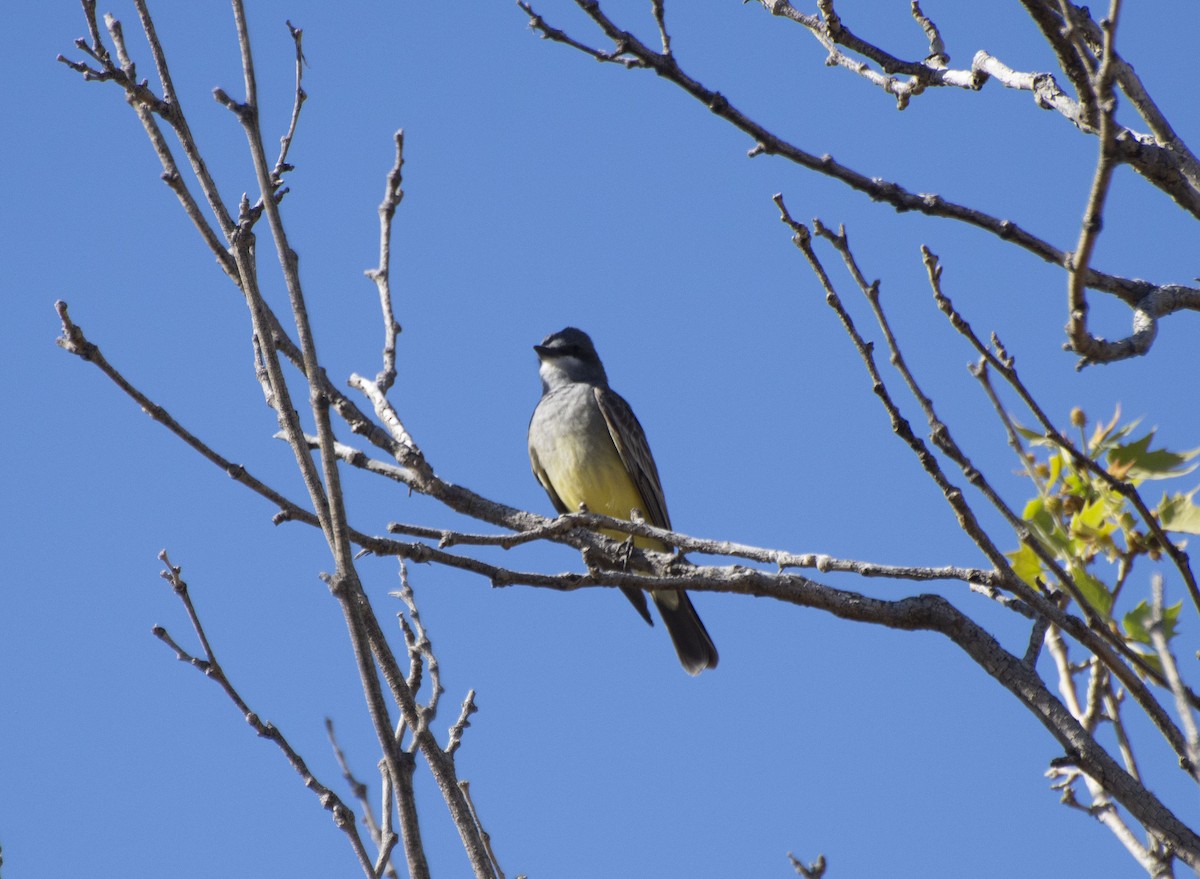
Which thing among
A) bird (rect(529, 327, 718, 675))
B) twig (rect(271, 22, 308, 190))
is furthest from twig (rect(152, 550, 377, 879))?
bird (rect(529, 327, 718, 675))

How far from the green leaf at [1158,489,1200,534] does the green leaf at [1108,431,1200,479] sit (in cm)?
6

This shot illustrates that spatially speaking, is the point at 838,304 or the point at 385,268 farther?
the point at 385,268

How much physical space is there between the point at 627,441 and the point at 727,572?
5934 millimetres

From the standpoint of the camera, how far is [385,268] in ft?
15.5

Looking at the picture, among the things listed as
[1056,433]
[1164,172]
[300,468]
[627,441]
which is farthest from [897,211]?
[627,441]

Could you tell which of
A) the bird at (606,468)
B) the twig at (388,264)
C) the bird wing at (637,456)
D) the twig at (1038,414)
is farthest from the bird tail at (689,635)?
the twig at (1038,414)

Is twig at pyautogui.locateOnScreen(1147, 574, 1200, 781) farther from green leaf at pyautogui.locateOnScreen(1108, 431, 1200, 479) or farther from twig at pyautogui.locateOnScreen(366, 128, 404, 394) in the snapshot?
twig at pyautogui.locateOnScreen(366, 128, 404, 394)

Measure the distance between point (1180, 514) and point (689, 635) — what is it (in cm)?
591

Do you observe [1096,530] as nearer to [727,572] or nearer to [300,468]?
[727,572]

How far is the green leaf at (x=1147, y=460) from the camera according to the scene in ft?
10.2

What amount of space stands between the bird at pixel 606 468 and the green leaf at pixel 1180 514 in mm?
5754

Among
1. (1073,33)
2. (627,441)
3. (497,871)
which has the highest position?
(627,441)

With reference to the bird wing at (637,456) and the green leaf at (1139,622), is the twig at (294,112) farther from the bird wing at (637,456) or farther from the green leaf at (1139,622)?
the bird wing at (637,456)

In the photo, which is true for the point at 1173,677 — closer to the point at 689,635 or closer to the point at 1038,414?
the point at 1038,414
